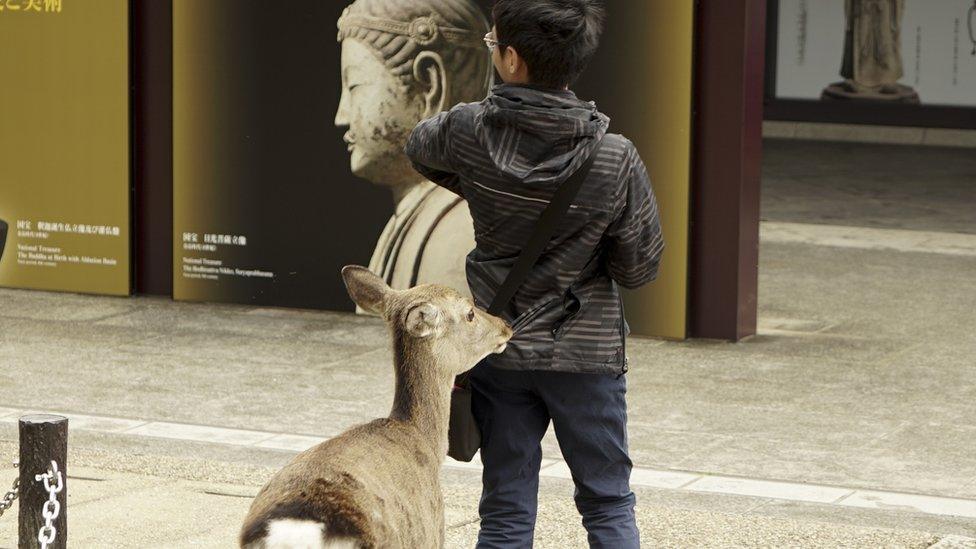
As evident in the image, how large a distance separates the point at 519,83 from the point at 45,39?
7.59m

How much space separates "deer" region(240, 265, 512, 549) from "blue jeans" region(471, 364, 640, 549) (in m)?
0.17

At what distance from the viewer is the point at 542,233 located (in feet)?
13.6

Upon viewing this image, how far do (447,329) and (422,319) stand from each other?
0.10 m

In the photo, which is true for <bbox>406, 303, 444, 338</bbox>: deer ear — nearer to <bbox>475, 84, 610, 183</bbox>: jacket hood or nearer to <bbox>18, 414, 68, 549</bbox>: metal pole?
<bbox>475, 84, 610, 183</bbox>: jacket hood

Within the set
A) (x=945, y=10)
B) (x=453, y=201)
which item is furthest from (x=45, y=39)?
(x=945, y=10)

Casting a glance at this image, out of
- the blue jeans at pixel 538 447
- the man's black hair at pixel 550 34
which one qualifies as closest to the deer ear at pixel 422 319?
the blue jeans at pixel 538 447

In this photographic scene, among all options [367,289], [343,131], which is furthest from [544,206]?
[343,131]

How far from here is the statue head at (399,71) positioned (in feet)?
33.0

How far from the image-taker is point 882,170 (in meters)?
18.3

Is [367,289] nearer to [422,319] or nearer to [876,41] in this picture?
[422,319]

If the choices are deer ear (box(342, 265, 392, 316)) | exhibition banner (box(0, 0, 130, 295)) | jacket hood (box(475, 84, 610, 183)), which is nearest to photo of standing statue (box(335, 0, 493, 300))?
exhibition banner (box(0, 0, 130, 295))

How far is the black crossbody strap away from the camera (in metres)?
4.10

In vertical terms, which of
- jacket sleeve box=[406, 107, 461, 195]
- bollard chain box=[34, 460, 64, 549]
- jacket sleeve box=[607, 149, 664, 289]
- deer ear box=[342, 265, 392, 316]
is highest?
jacket sleeve box=[406, 107, 461, 195]

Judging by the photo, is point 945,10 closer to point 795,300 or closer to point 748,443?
point 795,300
